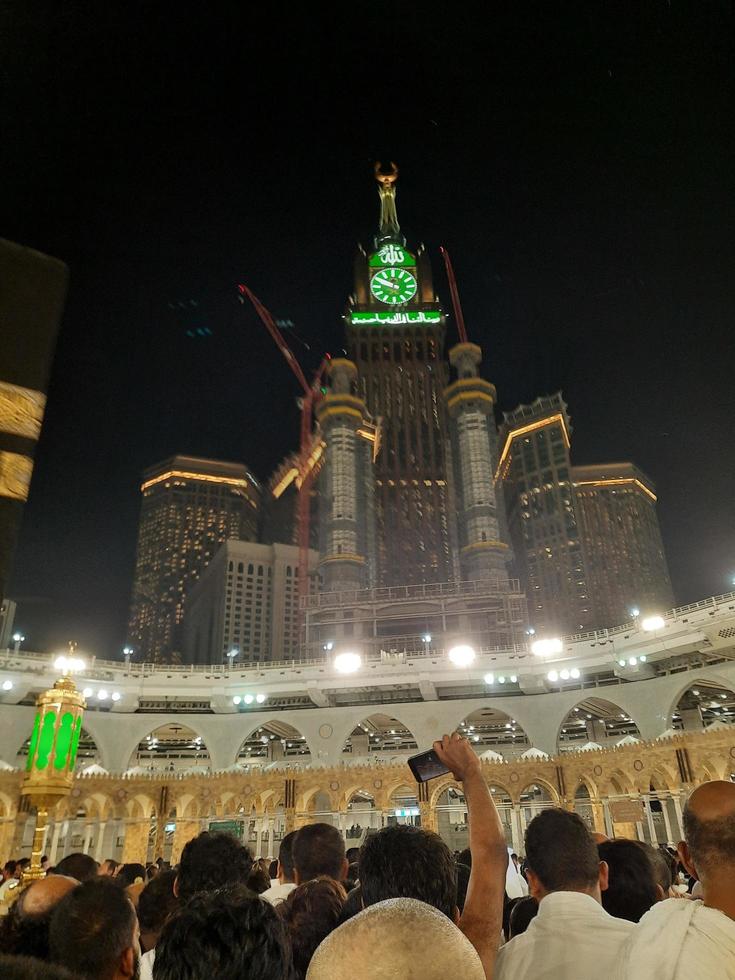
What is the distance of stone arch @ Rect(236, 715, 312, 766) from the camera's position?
39969mm

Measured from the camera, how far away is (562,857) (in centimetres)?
277

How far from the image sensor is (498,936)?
7.24 ft

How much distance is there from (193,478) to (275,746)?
85.0 meters

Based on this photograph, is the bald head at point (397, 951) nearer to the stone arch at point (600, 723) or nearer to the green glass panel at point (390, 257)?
the stone arch at point (600, 723)

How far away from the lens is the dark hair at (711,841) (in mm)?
2041

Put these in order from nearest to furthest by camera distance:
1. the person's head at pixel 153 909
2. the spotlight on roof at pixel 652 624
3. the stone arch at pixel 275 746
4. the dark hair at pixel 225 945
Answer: the dark hair at pixel 225 945
the person's head at pixel 153 909
the spotlight on roof at pixel 652 624
the stone arch at pixel 275 746

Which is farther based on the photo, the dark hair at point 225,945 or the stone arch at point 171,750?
the stone arch at point 171,750

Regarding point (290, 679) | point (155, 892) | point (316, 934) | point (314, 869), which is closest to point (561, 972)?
point (316, 934)

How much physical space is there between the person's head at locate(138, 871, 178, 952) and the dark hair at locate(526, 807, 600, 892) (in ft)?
8.29

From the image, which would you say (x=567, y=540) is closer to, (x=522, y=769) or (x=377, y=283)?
(x=377, y=283)

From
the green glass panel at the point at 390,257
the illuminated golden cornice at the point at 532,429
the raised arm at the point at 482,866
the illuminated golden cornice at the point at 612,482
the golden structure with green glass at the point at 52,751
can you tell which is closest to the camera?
the raised arm at the point at 482,866

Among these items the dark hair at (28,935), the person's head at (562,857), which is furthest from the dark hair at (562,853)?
the dark hair at (28,935)

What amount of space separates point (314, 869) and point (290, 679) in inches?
1262

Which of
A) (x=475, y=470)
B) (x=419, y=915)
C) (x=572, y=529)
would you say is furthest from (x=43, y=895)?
(x=572, y=529)
